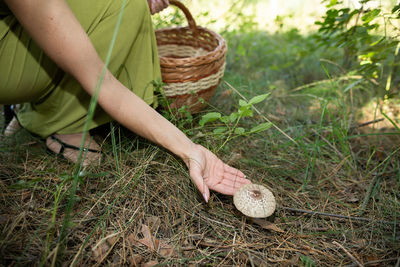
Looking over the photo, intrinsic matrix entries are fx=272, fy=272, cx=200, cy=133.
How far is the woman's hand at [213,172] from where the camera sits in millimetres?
1273

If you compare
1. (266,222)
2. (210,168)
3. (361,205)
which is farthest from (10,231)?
(361,205)

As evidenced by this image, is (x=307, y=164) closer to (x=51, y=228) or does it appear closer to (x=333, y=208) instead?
(x=333, y=208)

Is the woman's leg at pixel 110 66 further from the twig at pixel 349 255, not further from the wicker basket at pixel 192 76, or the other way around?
the twig at pixel 349 255

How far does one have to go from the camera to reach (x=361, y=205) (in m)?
1.43

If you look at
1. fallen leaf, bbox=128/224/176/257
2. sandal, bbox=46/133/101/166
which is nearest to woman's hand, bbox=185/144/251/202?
fallen leaf, bbox=128/224/176/257

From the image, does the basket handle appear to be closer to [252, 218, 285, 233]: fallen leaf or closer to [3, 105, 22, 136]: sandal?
[3, 105, 22, 136]: sandal

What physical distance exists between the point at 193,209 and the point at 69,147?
82 cm

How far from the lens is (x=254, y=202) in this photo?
47.3 inches

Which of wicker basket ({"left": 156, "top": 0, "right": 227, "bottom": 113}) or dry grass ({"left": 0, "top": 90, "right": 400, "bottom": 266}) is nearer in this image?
dry grass ({"left": 0, "top": 90, "right": 400, "bottom": 266})

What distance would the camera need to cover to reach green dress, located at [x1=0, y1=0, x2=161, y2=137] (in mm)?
1267

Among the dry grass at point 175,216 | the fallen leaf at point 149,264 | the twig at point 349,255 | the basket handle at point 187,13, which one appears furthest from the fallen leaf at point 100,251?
the basket handle at point 187,13

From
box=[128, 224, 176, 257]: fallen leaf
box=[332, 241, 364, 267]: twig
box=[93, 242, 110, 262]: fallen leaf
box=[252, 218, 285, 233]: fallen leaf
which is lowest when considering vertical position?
A: box=[332, 241, 364, 267]: twig

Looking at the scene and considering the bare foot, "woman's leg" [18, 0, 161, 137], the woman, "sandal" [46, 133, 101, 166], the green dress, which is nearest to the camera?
the woman

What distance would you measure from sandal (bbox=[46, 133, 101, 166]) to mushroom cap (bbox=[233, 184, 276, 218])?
81 cm
